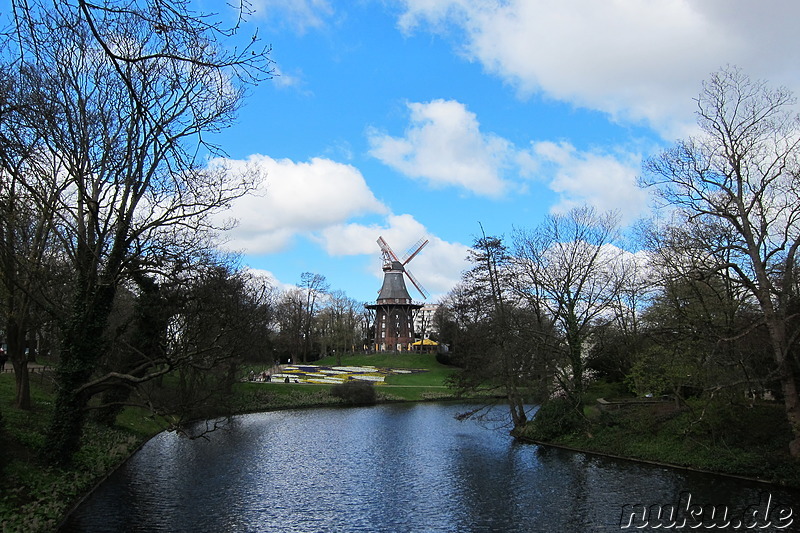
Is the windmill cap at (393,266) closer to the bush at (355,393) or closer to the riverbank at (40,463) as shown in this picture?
the bush at (355,393)

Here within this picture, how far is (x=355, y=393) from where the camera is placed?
4294 centimetres

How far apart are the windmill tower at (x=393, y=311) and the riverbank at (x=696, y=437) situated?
158 ft

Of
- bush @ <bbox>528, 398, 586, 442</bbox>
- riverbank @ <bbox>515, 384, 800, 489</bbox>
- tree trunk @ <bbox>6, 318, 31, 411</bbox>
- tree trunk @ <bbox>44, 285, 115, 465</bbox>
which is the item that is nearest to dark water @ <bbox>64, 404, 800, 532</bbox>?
riverbank @ <bbox>515, 384, 800, 489</bbox>

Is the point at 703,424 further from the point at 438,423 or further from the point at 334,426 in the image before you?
the point at 334,426

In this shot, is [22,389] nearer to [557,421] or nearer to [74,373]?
[74,373]

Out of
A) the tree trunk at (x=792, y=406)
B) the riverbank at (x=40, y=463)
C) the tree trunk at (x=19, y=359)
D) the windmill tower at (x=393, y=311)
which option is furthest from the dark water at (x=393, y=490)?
the windmill tower at (x=393, y=311)

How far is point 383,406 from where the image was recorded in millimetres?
41906

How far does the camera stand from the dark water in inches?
511

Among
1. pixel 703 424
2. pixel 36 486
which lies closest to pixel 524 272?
pixel 703 424

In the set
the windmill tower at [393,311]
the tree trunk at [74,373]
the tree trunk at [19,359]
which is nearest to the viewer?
the tree trunk at [74,373]

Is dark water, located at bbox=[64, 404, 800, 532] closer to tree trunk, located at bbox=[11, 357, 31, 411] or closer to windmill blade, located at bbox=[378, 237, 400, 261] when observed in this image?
tree trunk, located at bbox=[11, 357, 31, 411]

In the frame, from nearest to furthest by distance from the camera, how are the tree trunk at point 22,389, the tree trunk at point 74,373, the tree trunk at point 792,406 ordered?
the tree trunk at point 74,373, the tree trunk at point 792,406, the tree trunk at point 22,389

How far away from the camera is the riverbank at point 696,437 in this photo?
54.2 feet

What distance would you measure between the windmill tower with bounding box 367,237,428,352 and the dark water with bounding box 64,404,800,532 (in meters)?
47.4
